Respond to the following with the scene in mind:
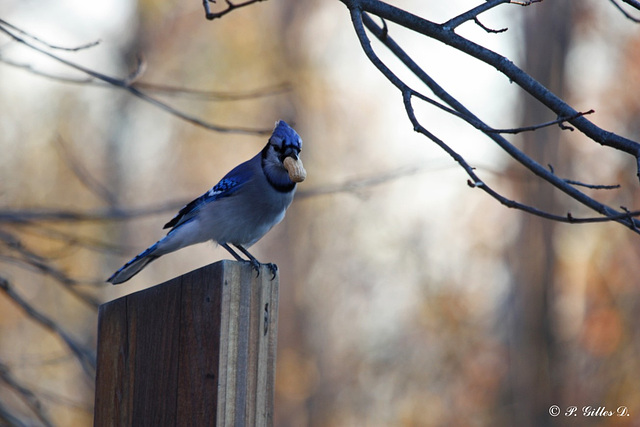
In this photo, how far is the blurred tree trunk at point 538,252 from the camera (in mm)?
7762

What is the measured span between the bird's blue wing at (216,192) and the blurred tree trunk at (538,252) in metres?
5.06

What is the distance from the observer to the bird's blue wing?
3.15 m

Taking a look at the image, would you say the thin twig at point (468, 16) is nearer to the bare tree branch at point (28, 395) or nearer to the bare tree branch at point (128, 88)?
the bare tree branch at point (128, 88)

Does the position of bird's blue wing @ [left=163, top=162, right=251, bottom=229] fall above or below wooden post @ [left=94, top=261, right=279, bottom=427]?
above

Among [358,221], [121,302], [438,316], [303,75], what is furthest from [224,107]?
[121,302]

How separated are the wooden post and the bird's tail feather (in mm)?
676

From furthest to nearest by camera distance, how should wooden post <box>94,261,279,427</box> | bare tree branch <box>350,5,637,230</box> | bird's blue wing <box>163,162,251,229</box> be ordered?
bird's blue wing <box>163,162,251,229</box>
bare tree branch <box>350,5,637,230</box>
wooden post <box>94,261,279,427</box>

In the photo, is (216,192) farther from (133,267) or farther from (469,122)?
(469,122)

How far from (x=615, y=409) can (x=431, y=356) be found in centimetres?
263

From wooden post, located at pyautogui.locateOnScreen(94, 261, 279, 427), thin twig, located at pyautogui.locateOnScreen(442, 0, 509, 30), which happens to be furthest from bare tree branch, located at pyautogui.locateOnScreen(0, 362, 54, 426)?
thin twig, located at pyautogui.locateOnScreen(442, 0, 509, 30)

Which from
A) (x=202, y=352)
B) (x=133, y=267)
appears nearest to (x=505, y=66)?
(x=202, y=352)

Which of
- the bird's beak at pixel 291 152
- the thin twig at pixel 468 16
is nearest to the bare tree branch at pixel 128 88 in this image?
the bird's beak at pixel 291 152

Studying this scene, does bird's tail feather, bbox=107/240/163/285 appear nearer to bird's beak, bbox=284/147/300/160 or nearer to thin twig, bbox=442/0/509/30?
bird's beak, bbox=284/147/300/160

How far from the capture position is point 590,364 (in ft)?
25.2
